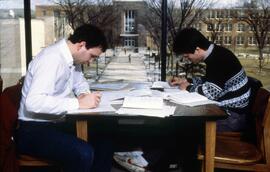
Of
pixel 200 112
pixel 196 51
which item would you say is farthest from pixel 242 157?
pixel 196 51

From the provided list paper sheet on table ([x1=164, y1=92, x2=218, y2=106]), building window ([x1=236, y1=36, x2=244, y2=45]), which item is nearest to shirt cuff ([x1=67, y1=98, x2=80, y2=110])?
paper sheet on table ([x1=164, y1=92, x2=218, y2=106])

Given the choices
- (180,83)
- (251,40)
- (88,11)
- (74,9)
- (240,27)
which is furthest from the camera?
(74,9)

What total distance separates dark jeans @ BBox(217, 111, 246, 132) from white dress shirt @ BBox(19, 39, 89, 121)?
91 cm

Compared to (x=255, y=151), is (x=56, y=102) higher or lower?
higher

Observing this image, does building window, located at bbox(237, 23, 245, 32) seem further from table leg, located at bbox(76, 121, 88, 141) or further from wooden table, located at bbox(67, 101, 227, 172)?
table leg, located at bbox(76, 121, 88, 141)

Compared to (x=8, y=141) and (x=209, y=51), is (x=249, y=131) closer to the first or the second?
(x=209, y=51)

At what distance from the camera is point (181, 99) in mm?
1984

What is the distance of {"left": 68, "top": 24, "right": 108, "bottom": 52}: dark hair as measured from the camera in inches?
73.9

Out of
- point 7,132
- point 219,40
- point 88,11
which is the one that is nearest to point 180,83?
point 7,132

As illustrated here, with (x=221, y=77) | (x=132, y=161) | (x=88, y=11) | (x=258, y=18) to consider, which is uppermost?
(x=88, y=11)

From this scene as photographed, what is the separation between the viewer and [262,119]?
1.89m

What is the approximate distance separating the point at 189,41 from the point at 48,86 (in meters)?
0.90

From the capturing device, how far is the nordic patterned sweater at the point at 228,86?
2.13 m

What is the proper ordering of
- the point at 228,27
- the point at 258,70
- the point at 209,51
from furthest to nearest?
the point at 258,70, the point at 228,27, the point at 209,51
